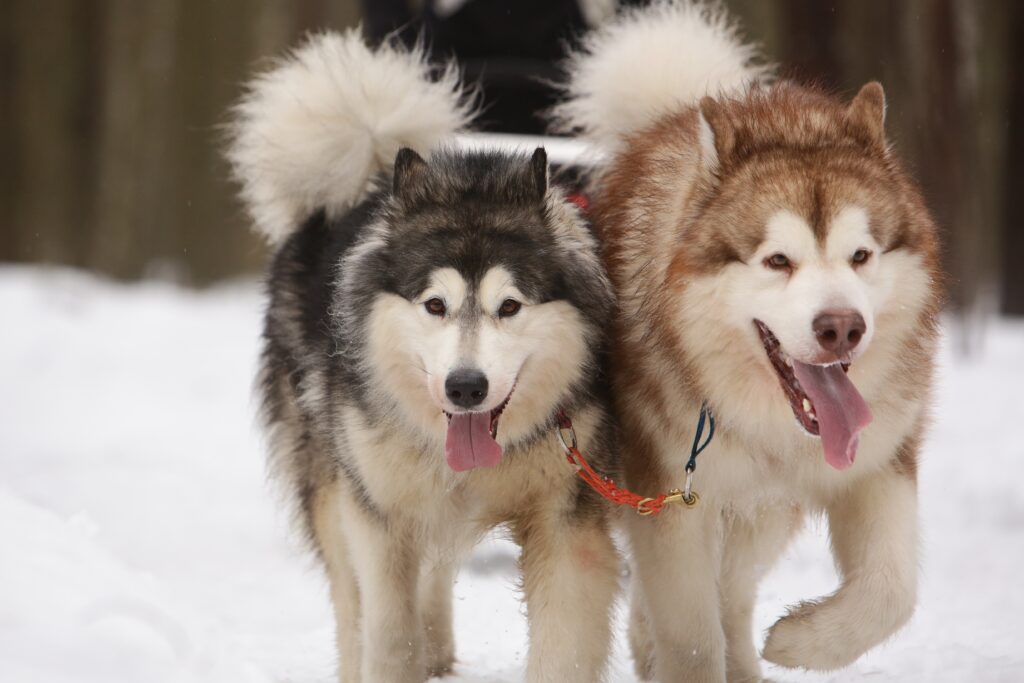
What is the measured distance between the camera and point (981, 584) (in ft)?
15.8

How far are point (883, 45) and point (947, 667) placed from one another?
287 inches

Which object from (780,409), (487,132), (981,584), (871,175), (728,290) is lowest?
(981,584)

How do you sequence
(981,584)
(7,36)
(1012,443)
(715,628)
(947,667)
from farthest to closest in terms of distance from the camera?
(7,36) → (1012,443) → (981,584) → (947,667) → (715,628)

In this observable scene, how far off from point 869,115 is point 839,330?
73 cm

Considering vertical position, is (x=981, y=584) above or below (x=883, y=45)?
below

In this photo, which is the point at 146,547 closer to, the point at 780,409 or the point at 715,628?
the point at 715,628

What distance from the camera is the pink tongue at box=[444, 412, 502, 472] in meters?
2.98

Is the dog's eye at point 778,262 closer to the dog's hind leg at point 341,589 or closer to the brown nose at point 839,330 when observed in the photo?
the brown nose at point 839,330

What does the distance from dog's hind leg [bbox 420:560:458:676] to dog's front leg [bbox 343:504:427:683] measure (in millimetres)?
556

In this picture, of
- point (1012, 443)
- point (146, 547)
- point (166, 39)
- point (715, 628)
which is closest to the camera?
point (715, 628)

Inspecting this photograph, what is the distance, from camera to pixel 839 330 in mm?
2689

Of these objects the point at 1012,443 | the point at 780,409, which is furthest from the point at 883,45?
the point at 780,409

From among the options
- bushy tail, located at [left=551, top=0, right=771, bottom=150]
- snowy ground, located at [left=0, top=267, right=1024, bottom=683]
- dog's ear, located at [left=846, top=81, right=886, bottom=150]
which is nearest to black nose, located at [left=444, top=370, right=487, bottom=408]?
snowy ground, located at [left=0, top=267, right=1024, bottom=683]

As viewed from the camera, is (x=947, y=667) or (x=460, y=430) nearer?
(x=460, y=430)
